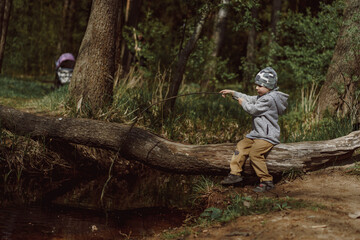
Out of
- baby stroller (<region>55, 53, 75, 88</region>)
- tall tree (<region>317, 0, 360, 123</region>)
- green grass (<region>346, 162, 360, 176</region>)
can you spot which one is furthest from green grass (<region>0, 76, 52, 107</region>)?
green grass (<region>346, 162, 360, 176</region>)

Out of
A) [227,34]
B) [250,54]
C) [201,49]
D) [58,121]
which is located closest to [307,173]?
[58,121]

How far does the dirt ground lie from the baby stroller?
28.8 ft

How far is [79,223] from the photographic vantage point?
5.14m

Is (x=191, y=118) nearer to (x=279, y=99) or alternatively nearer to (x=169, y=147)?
(x=169, y=147)

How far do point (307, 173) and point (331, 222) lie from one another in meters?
1.86

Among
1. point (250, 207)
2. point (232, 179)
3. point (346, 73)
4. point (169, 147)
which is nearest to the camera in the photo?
point (250, 207)

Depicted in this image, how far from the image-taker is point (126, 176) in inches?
298

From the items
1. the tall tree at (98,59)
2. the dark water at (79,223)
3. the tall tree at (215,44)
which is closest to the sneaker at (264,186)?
the dark water at (79,223)

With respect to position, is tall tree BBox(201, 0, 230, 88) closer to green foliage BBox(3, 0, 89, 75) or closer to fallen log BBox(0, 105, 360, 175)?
fallen log BBox(0, 105, 360, 175)

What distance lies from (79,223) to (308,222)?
2734mm

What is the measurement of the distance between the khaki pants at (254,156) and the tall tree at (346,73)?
3080 millimetres

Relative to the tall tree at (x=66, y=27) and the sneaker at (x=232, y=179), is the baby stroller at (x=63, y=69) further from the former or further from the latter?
the sneaker at (x=232, y=179)

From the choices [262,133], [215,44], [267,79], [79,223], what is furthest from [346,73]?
[79,223]

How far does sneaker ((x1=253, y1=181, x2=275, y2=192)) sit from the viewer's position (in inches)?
216
